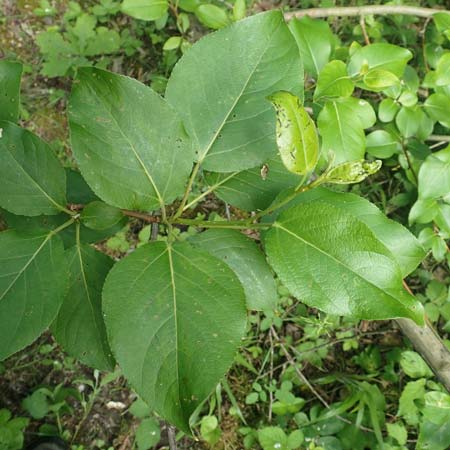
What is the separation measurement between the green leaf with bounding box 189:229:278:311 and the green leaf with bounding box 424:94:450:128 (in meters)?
1.10

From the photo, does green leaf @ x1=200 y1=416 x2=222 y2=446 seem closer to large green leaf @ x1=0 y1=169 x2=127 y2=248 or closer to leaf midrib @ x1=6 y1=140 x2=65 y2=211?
large green leaf @ x1=0 y1=169 x2=127 y2=248

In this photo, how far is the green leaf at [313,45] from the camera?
67.0 inches

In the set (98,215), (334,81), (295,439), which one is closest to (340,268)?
(98,215)

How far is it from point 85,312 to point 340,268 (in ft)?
2.30

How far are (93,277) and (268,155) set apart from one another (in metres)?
0.56

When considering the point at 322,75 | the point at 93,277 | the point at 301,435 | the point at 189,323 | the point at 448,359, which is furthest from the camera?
the point at 301,435

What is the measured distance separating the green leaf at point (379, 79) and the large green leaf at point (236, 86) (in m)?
0.53

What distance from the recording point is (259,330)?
267cm

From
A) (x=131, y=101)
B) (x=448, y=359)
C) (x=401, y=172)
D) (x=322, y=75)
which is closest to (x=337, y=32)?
(x=401, y=172)

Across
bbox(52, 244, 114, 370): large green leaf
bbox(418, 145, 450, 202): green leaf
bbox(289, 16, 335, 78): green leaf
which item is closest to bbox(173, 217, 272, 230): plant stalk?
bbox(52, 244, 114, 370): large green leaf

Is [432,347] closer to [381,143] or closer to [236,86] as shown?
[381,143]

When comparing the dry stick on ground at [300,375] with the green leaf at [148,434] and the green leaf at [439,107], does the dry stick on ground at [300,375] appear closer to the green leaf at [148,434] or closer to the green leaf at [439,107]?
the green leaf at [148,434]

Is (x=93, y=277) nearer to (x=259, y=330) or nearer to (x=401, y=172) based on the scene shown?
(x=259, y=330)

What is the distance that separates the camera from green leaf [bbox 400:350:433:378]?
2434 millimetres
